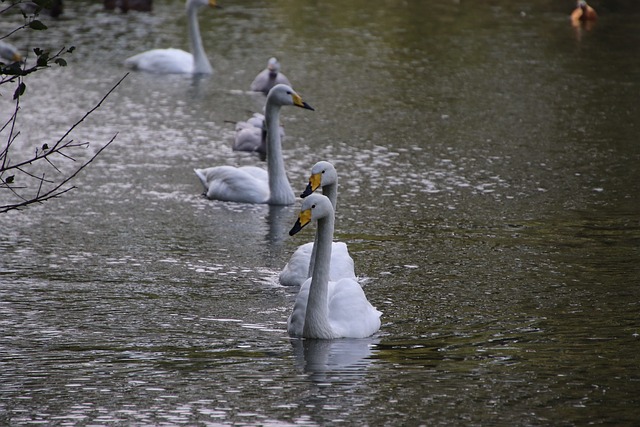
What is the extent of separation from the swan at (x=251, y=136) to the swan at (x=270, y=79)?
284cm

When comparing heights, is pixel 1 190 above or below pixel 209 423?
below

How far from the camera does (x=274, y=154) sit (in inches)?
570

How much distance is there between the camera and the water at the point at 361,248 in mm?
8195

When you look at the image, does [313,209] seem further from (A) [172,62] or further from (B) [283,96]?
(A) [172,62]

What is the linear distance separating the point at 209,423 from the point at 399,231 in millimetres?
5809

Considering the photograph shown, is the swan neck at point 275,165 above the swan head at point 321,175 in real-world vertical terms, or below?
below

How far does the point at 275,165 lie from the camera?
14500 millimetres

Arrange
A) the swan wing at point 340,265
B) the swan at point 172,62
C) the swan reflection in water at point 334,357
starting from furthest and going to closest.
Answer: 1. the swan at point 172,62
2. the swan wing at point 340,265
3. the swan reflection in water at point 334,357

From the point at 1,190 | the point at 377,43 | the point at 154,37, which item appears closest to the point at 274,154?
the point at 1,190

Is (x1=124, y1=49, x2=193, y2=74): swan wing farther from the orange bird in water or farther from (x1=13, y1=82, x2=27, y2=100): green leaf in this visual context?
(x1=13, y1=82, x2=27, y2=100): green leaf

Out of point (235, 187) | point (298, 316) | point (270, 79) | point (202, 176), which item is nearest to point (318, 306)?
point (298, 316)

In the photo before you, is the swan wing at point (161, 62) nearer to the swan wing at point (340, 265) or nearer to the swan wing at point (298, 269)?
the swan wing at point (298, 269)

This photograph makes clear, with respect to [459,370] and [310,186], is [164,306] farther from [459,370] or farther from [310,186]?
Result: [459,370]

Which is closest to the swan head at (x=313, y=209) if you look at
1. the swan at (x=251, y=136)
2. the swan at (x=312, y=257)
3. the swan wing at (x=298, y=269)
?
the swan at (x=312, y=257)
